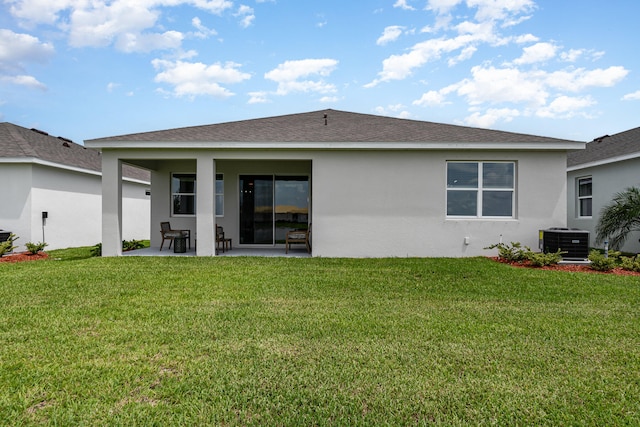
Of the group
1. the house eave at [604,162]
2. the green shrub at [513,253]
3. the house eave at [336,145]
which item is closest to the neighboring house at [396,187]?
the house eave at [336,145]

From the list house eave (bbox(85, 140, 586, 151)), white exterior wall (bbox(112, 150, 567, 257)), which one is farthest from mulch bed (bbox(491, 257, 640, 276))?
house eave (bbox(85, 140, 586, 151))

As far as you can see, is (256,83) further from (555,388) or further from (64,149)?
(555,388)

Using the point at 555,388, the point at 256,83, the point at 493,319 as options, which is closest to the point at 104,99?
the point at 256,83

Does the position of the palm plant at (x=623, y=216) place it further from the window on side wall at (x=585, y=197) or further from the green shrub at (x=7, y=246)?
the green shrub at (x=7, y=246)

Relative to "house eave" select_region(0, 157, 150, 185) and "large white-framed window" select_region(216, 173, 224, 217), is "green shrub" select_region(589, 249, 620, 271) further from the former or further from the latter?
"house eave" select_region(0, 157, 150, 185)

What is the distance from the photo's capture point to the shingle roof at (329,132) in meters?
9.88

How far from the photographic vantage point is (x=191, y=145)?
386 inches

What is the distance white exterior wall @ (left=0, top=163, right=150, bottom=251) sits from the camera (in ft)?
38.2

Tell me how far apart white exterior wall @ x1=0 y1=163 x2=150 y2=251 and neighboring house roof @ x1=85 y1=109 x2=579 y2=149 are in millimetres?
3955

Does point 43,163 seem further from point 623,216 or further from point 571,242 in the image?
point 623,216

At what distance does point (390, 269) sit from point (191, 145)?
6286mm

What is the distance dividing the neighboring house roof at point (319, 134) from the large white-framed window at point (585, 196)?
5704 millimetres

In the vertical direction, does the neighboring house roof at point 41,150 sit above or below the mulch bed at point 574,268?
above

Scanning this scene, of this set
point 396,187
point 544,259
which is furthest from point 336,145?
point 544,259
